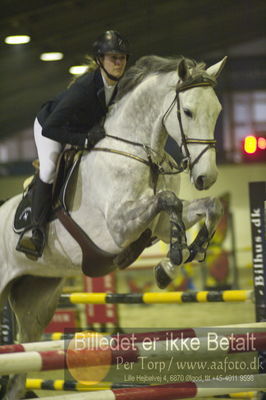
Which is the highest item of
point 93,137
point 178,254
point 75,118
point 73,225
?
point 75,118

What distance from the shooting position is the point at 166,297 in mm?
4508

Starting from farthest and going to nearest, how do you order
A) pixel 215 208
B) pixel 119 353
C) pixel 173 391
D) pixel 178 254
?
1. pixel 215 208
2. pixel 178 254
3. pixel 173 391
4. pixel 119 353

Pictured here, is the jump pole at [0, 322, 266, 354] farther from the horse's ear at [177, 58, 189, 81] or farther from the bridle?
the horse's ear at [177, 58, 189, 81]

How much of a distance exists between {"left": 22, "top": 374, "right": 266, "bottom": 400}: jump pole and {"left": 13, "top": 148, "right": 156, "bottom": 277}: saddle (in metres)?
→ 0.87

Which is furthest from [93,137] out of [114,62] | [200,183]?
[200,183]

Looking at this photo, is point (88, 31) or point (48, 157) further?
point (88, 31)

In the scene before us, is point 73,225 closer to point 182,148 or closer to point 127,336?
point 182,148

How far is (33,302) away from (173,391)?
6.15 feet

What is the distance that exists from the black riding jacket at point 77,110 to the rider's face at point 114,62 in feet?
0.20

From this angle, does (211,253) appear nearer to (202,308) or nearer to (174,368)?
(202,308)

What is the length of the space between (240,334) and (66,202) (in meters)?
1.35

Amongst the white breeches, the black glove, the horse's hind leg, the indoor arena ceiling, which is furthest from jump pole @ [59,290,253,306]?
the indoor arena ceiling

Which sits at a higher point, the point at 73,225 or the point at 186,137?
the point at 186,137

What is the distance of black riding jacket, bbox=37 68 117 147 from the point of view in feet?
12.7
